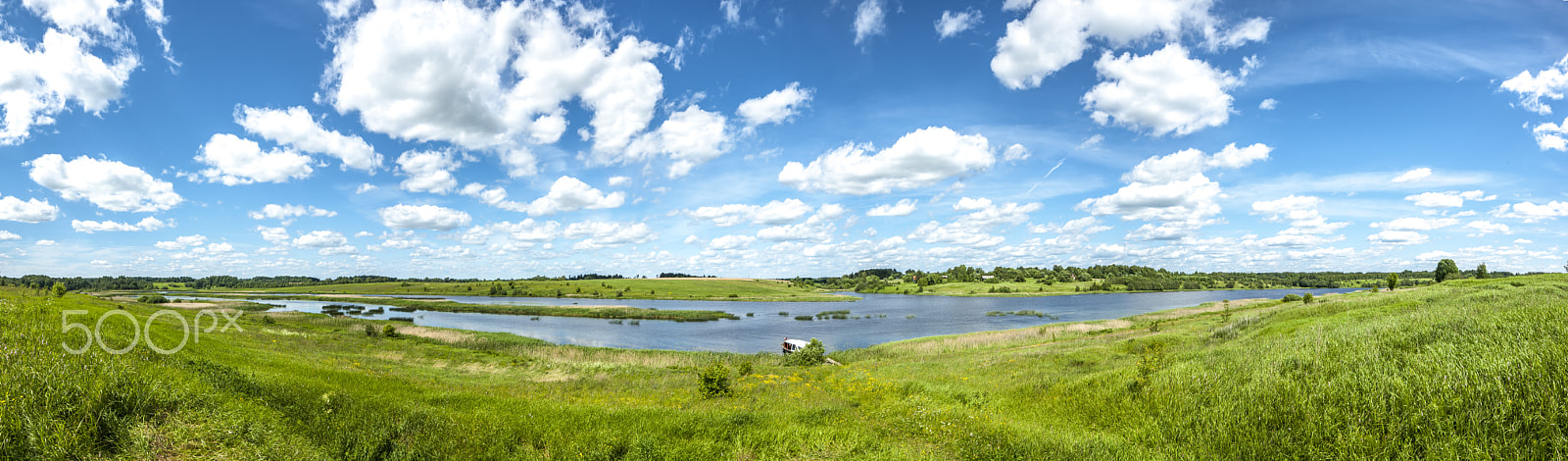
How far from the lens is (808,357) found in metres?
33.7

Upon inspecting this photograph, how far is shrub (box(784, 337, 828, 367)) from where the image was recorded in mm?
33500

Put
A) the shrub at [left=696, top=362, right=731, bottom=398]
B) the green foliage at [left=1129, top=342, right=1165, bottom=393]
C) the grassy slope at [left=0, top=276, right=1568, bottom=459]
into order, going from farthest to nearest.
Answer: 1. the shrub at [left=696, top=362, right=731, bottom=398]
2. the green foliage at [left=1129, top=342, right=1165, bottom=393]
3. the grassy slope at [left=0, top=276, right=1568, bottom=459]

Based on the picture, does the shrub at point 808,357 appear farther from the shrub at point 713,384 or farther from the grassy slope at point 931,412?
the grassy slope at point 931,412

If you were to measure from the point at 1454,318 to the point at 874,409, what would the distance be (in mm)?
13711

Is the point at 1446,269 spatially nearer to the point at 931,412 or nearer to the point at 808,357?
the point at 808,357

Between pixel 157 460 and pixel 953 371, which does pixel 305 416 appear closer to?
pixel 157 460

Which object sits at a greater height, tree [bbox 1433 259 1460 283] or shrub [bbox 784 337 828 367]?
tree [bbox 1433 259 1460 283]

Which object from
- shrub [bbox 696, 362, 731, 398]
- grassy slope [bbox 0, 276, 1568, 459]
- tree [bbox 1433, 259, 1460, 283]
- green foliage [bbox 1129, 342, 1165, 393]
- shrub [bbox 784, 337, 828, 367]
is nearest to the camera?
grassy slope [bbox 0, 276, 1568, 459]

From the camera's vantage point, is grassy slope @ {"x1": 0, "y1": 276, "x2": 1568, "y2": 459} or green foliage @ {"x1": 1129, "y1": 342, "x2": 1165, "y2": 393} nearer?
grassy slope @ {"x1": 0, "y1": 276, "x2": 1568, "y2": 459}

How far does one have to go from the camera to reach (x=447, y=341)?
49125 mm

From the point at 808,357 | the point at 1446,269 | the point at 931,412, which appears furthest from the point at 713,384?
the point at 1446,269

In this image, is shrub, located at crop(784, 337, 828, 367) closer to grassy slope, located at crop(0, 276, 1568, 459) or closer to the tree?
grassy slope, located at crop(0, 276, 1568, 459)

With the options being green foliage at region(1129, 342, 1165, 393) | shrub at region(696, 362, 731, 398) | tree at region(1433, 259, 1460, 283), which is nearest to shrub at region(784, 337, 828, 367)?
shrub at region(696, 362, 731, 398)

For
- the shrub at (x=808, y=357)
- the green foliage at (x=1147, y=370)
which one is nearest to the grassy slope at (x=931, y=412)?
the green foliage at (x=1147, y=370)
